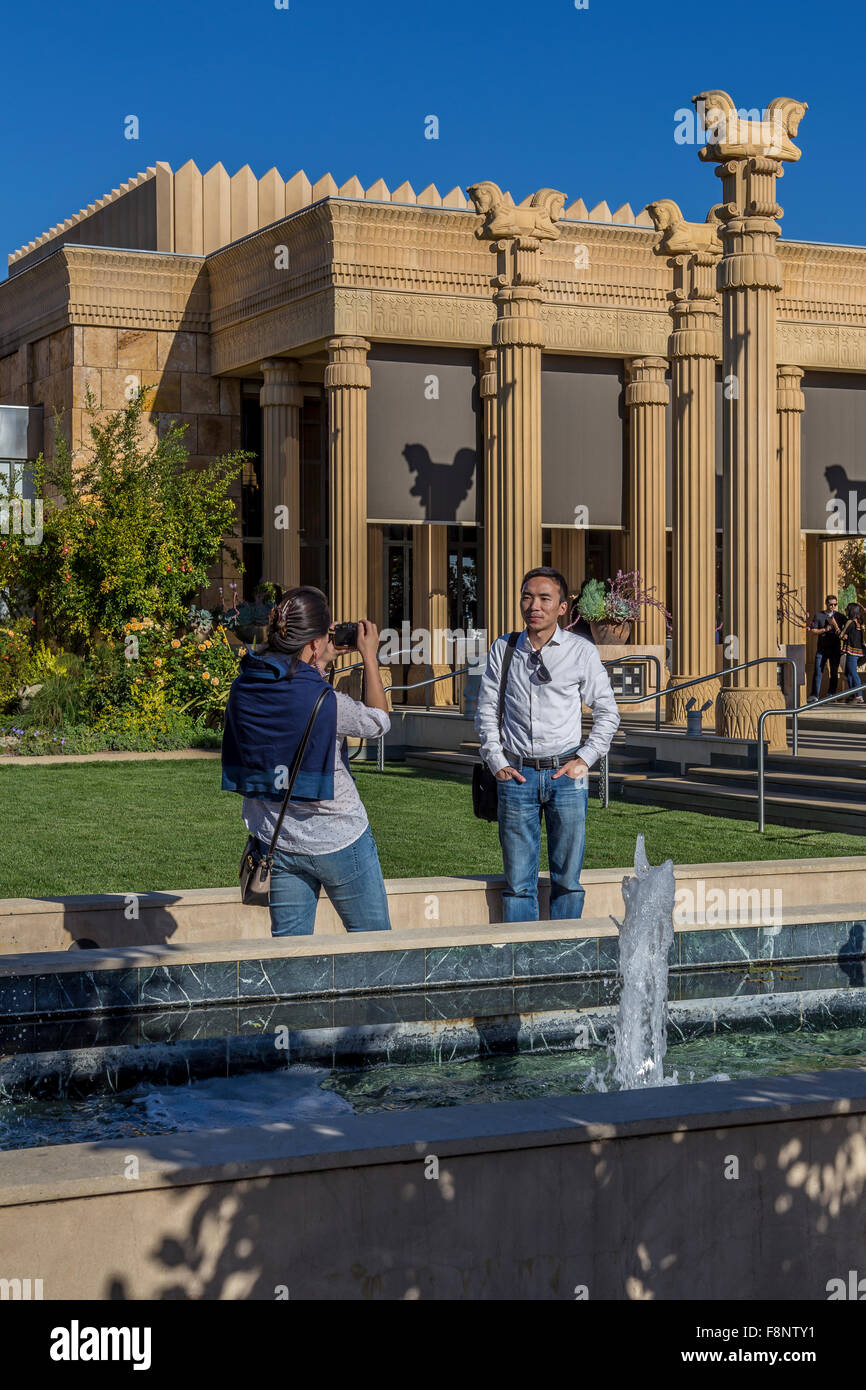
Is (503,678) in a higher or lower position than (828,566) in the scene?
lower

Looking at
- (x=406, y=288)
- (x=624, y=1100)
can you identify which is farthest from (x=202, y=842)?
(x=406, y=288)

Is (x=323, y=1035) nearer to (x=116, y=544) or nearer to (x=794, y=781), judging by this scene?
(x=794, y=781)

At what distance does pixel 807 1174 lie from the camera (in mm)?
4297

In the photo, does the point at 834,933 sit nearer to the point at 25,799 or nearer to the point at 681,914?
the point at 681,914

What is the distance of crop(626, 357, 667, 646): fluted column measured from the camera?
90.2 ft

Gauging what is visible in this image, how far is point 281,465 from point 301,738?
21.6 metres

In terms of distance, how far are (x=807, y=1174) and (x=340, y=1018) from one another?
9.37 ft

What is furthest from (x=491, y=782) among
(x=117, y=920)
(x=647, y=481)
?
(x=647, y=481)

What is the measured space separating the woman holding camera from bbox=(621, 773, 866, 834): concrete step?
Result: 753 centimetres

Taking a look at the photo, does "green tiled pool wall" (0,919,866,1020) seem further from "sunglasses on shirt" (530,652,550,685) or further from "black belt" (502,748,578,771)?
"sunglasses on shirt" (530,652,550,685)

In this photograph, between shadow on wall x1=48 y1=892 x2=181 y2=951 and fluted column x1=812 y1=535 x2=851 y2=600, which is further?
fluted column x1=812 y1=535 x2=851 y2=600

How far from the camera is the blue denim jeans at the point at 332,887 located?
6301mm

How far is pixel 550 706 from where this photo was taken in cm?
741

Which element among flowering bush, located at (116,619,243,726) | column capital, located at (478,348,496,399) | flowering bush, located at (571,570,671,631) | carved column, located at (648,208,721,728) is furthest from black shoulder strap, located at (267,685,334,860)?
column capital, located at (478,348,496,399)
